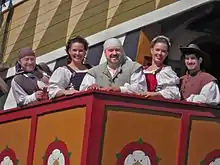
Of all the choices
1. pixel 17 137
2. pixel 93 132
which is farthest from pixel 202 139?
pixel 17 137

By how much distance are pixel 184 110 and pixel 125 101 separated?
0.52 m

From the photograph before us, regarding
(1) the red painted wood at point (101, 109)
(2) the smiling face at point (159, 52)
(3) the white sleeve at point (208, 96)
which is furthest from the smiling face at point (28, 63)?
(3) the white sleeve at point (208, 96)

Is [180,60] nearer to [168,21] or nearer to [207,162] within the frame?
[168,21]

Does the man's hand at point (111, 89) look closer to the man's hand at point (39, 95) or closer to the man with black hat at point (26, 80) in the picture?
the man's hand at point (39, 95)

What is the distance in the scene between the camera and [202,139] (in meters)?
5.82

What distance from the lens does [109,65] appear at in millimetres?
5949

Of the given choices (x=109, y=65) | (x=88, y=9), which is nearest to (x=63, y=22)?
(x=88, y=9)

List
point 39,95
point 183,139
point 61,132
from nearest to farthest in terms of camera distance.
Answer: point 183,139, point 61,132, point 39,95

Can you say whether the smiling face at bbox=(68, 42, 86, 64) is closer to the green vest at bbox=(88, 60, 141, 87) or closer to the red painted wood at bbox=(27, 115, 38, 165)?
the green vest at bbox=(88, 60, 141, 87)

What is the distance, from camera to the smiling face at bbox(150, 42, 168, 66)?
6.09 m

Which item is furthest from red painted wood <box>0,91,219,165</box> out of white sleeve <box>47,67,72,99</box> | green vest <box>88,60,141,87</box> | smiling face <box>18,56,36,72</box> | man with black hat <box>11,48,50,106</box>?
smiling face <box>18,56,36,72</box>

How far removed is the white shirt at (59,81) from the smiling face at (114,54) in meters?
0.52

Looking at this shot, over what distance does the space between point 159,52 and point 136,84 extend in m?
0.45

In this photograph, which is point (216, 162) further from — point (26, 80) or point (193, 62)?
point (26, 80)
